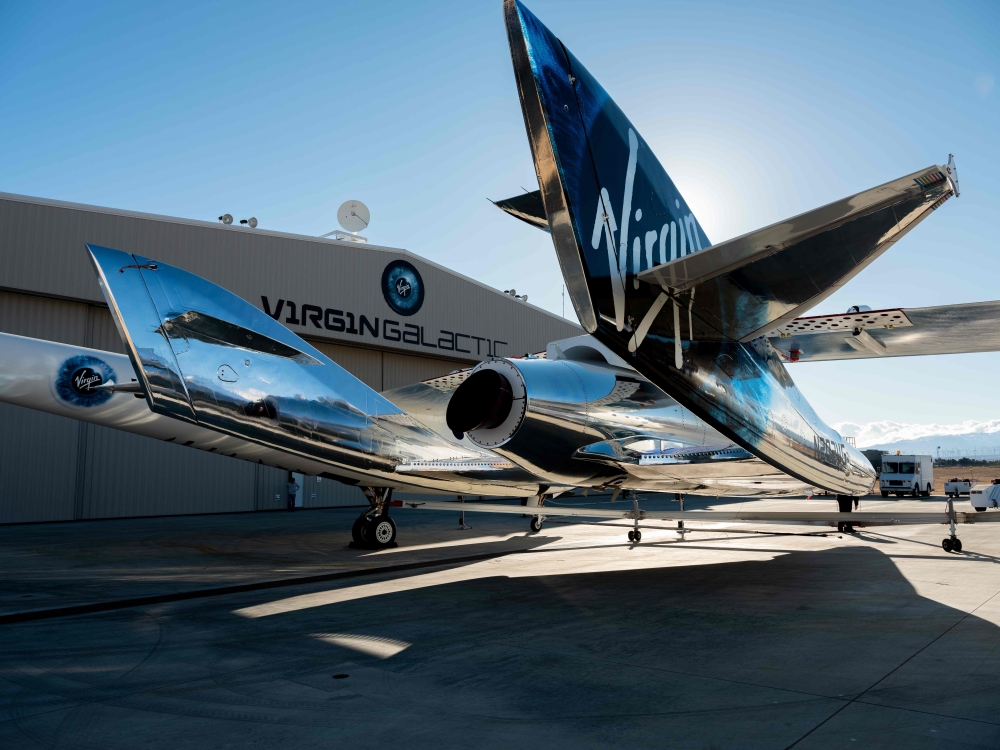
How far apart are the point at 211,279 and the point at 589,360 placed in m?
18.1

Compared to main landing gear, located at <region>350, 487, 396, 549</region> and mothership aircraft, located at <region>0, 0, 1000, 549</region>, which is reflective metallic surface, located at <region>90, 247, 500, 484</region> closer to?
mothership aircraft, located at <region>0, 0, 1000, 549</region>

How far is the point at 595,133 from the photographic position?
19.4ft

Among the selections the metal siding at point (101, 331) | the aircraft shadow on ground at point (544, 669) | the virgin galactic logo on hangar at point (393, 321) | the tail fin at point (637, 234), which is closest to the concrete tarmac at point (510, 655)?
the aircraft shadow on ground at point (544, 669)

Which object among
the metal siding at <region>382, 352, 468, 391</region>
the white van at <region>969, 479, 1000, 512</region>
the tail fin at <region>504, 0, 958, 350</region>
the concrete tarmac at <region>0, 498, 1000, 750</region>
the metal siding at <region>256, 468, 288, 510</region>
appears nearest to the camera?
the concrete tarmac at <region>0, 498, 1000, 750</region>

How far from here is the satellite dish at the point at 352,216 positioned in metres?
26.3

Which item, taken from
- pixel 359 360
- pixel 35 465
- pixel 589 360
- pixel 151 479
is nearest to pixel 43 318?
pixel 35 465

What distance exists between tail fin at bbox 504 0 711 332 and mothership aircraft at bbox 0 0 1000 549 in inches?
0.8

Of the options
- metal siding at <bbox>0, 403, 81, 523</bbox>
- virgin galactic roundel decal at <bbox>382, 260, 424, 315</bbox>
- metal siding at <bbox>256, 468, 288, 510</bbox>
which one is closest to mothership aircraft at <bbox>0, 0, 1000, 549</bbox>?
metal siding at <bbox>0, 403, 81, 523</bbox>

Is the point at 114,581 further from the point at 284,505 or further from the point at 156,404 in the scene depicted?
the point at 284,505

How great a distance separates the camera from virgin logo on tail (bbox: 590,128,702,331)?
5.77 m

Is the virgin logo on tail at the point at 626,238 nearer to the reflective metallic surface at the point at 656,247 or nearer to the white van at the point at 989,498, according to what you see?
the reflective metallic surface at the point at 656,247

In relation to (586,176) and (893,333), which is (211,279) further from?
(893,333)

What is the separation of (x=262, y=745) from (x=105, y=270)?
767cm

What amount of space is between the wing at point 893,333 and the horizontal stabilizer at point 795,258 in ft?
2.99
